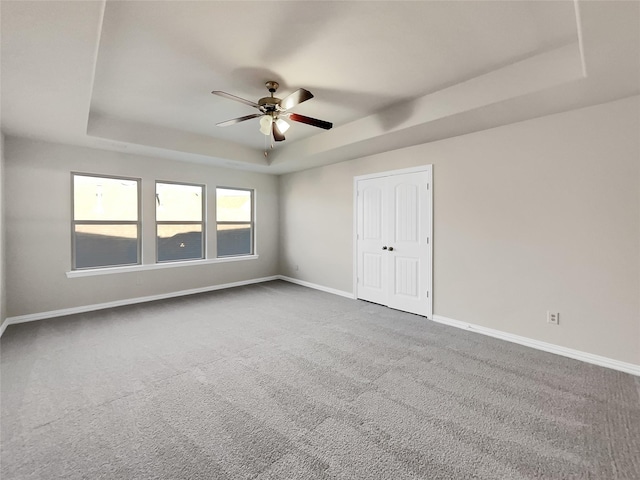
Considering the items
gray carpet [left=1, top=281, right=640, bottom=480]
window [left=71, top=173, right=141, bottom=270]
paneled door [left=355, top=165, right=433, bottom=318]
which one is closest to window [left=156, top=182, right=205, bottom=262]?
window [left=71, top=173, right=141, bottom=270]

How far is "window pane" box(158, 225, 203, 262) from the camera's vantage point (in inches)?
208

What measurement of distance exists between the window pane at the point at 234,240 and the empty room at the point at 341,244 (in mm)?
828

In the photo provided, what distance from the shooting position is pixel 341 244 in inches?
217

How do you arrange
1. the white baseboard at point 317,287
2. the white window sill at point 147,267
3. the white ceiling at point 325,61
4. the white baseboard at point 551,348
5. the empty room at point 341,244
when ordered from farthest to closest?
1. the white baseboard at point 317,287
2. the white window sill at point 147,267
3. the white baseboard at point 551,348
4. the white ceiling at point 325,61
5. the empty room at point 341,244

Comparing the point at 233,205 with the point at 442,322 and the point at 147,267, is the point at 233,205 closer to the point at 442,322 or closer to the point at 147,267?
the point at 147,267

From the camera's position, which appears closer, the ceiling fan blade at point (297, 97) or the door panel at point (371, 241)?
the ceiling fan blade at point (297, 97)

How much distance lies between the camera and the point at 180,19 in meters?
2.07

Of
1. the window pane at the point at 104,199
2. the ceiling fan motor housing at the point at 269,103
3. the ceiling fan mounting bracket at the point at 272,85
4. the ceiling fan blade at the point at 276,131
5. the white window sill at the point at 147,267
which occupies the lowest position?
the white window sill at the point at 147,267

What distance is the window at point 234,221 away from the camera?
604cm

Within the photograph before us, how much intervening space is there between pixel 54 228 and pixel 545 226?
641 centimetres

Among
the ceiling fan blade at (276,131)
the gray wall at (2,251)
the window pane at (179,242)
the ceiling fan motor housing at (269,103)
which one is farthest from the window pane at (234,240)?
the ceiling fan motor housing at (269,103)

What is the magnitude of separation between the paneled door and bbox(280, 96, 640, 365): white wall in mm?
182

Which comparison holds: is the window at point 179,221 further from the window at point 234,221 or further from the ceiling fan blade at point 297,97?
the ceiling fan blade at point 297,97

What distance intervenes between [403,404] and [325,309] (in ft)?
8.12
